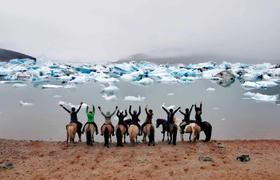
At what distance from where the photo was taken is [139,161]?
44.5 ft

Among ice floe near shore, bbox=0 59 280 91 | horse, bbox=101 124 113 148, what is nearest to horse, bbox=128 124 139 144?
horse, bbox=101 124 113 148

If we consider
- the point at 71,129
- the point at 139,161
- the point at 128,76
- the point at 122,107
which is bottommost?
the point at 139,161

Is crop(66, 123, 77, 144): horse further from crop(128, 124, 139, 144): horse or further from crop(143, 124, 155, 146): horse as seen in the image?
crop(143, 124, 155, 146): horse

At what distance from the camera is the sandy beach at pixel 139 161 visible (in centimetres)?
1208

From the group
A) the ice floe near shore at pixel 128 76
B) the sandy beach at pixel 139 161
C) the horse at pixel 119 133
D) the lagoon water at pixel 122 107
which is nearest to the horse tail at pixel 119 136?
the horse at pixel 119 133

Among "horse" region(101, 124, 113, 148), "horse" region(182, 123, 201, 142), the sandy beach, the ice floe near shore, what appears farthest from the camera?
the ice floe near shore

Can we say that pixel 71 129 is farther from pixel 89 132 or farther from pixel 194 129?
pixel 194 129

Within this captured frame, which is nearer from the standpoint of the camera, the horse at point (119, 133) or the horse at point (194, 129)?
the horse at point (119, 133)

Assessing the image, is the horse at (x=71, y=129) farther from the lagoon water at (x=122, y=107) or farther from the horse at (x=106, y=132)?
the lagoon water at (x=122, y=107)

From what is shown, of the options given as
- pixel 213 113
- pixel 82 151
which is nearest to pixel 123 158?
pixel 82 151

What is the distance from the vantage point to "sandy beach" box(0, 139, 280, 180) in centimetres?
1208

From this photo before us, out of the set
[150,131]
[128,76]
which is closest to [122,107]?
[150,131]

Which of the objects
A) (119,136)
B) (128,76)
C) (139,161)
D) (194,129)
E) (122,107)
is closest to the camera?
(139,161)

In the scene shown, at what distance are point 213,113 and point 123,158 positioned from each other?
1723 centimetres
